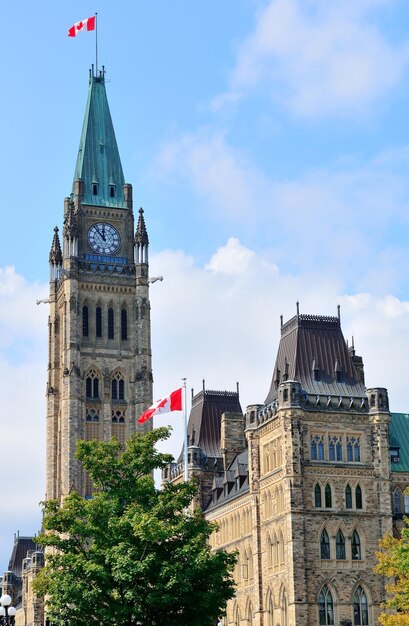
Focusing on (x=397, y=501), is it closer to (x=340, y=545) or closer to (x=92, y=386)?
(x=340, y=545)

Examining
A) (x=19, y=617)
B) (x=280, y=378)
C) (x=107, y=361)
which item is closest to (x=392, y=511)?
(x=280, y=378)

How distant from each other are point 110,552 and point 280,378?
3568 centimetres

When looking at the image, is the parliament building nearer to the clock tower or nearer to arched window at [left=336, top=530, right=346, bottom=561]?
arched window at [left=336, top=530, right=346, bottom=561]

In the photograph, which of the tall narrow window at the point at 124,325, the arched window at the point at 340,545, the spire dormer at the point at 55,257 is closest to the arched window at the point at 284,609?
the arched window at the point at 340,545

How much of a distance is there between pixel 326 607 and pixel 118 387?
7737cm

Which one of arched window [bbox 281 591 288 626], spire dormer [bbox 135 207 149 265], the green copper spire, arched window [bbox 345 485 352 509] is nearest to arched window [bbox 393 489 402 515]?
arched window [bbox 345 485 352 509]

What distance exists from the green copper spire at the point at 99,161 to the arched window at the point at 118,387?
76.9ft

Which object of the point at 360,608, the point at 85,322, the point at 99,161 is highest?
the point at 99,161

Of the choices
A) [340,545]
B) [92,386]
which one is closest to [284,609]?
[340,545]

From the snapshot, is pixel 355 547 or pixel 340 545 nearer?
pixel 340 545

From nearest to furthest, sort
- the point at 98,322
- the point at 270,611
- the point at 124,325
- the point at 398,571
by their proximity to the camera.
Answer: the point at 398,571 → the point at 270,611 → the point at 98,322 → the point at 124,325

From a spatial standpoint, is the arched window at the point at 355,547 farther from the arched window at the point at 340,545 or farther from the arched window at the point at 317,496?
the arched window at the point at 317,496

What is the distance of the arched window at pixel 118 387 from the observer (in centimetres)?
15988

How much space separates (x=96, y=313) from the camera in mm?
162625
